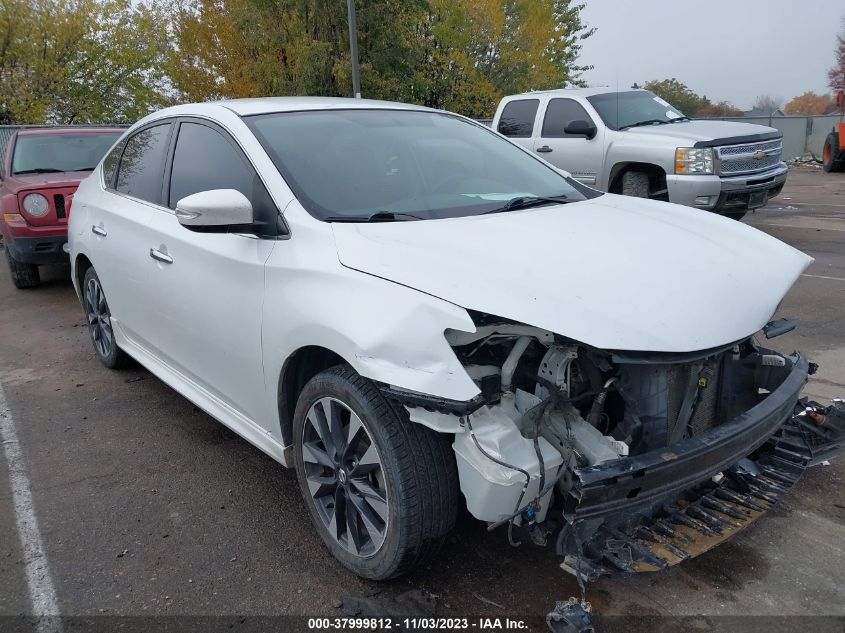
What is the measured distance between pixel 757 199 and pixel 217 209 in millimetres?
7474

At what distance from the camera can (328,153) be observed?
10.2 ft

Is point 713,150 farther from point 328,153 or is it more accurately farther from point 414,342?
point 414,342

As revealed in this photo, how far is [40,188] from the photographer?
7.31 metres

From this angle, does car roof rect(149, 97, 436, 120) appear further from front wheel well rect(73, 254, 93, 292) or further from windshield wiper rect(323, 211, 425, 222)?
front wheel well rect(73, 254, 93, 292)

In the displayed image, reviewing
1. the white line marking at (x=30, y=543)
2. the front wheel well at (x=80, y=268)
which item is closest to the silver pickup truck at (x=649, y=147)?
the front wheel well at (x=80, y=268)

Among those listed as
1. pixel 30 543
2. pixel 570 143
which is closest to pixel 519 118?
pixel 570 143

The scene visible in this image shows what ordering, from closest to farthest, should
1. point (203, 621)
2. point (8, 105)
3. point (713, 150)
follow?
1. point (203, 621)
2. point (713, 150)
3. point (8, 105)

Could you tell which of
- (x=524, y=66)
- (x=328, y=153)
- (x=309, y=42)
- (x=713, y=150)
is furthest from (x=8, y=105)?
(x=328, y=153)

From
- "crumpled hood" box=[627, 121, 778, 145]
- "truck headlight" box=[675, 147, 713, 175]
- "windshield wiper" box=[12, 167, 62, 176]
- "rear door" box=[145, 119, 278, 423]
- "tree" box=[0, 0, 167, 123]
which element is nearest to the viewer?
"rear door" box=[145, 119, 278, 423]

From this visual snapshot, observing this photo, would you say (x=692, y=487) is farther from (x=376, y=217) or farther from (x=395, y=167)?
(x=395, y=167)

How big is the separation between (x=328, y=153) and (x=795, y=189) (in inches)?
641

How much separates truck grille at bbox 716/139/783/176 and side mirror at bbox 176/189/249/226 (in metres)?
6.77

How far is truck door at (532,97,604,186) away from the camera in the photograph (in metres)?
8.84

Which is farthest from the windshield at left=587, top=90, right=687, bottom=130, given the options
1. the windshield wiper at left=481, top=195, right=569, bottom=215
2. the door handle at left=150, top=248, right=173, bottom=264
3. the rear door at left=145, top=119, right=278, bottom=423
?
the door handle at left=150, top=248, right=173, bottom=264
